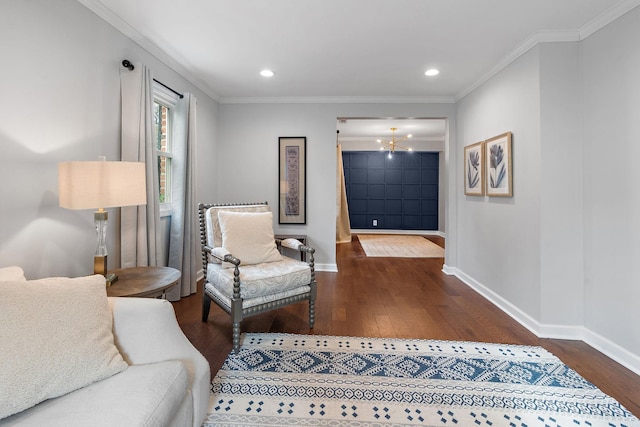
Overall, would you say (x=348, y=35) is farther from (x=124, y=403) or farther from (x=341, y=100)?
(x=124, y=403)

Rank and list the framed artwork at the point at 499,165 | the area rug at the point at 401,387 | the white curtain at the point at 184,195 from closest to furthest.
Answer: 1. the area rug at the point at 401,387
2. the framed artwork at the point at 499,165
3. the white curtain at the point at 184,195

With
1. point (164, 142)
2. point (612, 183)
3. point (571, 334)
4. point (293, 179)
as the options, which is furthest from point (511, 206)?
point (164, 142)

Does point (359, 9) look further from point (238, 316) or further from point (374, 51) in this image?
point (238, 316)

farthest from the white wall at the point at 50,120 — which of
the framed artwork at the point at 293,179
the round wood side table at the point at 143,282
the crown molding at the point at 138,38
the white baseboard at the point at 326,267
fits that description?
the white baseboard at the point at 326,267

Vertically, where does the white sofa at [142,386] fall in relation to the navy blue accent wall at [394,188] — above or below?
below

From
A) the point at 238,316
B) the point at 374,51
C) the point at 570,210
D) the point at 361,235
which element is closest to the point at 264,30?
the point at 374,51

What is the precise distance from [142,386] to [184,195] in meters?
2.51

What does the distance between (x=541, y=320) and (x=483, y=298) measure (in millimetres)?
840

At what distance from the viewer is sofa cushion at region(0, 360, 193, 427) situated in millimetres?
887

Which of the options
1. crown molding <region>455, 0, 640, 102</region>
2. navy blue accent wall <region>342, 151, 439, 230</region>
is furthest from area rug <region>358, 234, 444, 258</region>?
crown molding <region>455, 0, 640, 102</region>

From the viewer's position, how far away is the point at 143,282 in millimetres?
1810

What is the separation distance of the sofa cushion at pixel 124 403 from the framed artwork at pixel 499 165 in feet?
9.78

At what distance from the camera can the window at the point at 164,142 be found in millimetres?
3275

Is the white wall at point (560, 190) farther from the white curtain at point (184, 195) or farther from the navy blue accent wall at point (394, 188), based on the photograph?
the navy blue accent wall at point (394, 188)
